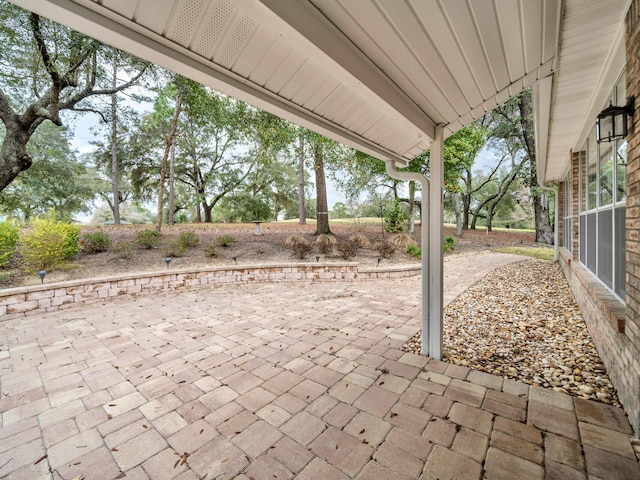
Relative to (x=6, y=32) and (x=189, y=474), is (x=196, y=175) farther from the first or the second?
(x=189, y=474)

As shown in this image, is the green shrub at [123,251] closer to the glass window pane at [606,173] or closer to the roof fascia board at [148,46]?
the roof fascia board at [148,46]

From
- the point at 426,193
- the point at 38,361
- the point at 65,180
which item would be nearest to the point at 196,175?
the point at 65,180

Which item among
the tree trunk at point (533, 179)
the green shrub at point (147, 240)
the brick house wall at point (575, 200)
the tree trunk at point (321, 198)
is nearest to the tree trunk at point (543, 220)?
the tree trunk at point (533, 179)

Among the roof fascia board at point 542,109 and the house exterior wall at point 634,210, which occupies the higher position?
the roof fascia board at point 542,109

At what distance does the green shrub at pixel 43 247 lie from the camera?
514 centimetres

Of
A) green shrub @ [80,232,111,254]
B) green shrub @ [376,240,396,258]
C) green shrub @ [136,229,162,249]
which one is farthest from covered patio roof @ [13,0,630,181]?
green shrub @ [80,232,111,254]

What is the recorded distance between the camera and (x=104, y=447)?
1730 millimetres

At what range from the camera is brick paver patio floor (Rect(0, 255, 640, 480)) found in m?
1.58

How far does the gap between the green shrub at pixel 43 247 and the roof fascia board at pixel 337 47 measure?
6301 millimetres

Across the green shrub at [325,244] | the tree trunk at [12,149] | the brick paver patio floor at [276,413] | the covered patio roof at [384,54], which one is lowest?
the brick paver patio floor at [276,413]

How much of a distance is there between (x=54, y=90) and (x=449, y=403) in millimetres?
8129

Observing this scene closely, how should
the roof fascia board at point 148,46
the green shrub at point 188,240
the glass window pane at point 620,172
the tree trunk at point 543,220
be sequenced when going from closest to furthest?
the roof fascia board at point 148,46 → the glass window pane at point 620,172 → the green shrub at point 188,240 → the tree trunk at point 543,220

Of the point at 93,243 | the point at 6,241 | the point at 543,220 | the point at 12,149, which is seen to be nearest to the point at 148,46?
the point at 6,241

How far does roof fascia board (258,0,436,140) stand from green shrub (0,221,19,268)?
660 cm
